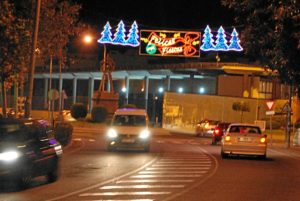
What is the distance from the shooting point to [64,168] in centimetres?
1967

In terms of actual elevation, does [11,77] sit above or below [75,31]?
below

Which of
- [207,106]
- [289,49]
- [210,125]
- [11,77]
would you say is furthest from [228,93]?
[289,49]

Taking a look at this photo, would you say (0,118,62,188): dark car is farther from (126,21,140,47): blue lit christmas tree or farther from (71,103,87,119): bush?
(71,103,87,119): bush

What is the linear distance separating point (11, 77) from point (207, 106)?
36.1 meters

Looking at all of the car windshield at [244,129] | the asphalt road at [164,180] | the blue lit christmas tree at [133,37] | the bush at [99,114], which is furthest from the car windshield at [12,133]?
the blue lit christmas tree at [133,37]

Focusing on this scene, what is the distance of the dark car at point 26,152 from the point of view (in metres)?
13.6

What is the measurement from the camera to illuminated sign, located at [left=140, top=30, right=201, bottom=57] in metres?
54.0

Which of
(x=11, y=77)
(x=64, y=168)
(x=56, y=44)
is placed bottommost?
(x=64, y=168)

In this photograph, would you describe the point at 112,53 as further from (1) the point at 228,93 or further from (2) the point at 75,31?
(2) the point at 75,31

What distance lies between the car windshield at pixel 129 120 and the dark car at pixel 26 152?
11.8 metres

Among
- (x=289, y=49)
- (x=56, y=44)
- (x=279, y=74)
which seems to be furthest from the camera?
(x=56, y=44)

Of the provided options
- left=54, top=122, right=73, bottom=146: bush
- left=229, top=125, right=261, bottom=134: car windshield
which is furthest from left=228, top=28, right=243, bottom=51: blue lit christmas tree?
left=229, top=125, right=261, bottom=134: car windshield

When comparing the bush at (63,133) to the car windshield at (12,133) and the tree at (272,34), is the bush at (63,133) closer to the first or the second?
the tree at (272,34)

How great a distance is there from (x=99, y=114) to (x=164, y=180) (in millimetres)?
39325
